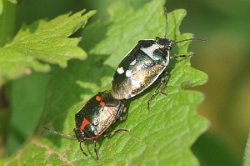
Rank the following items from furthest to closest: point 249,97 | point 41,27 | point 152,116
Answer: point 249,97, point 41,27, point 152,116

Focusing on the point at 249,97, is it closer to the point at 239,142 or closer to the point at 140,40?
the point at 239,142

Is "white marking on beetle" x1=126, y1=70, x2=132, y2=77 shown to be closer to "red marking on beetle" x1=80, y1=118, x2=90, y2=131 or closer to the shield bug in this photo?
the shield bug

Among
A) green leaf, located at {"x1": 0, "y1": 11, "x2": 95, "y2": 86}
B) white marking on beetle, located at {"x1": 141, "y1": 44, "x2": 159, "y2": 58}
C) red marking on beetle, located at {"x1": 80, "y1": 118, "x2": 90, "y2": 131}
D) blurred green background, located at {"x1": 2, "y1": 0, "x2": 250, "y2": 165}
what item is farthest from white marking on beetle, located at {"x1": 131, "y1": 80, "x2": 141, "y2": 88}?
blurred green background, located at {"x1": 2, "y1": 0, "x2": 250, "y2": 165}

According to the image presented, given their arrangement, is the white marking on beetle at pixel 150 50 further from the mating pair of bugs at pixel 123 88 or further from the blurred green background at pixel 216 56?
the blurred green background at pixel 216 56

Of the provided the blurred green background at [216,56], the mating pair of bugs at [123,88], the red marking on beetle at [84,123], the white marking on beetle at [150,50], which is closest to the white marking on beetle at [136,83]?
the mating pair of bugs at [123,88]

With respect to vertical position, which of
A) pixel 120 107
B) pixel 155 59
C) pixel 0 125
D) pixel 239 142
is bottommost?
pixel 239 142

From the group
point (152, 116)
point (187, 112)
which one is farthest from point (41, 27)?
point (187, 112)
